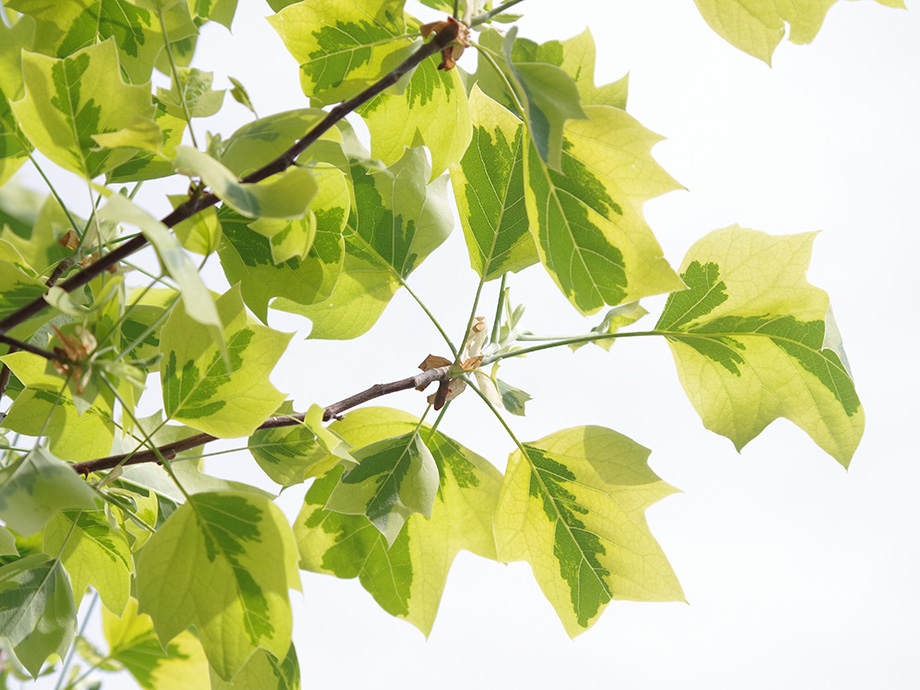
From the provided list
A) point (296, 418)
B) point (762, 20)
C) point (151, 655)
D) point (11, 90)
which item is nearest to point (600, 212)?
point (762, 20)

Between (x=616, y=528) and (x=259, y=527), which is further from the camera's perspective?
(x=616, y=528)

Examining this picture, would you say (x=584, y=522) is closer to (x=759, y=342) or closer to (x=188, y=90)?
(x=759, y=342)

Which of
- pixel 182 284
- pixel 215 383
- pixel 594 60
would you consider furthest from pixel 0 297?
pixel 594 60

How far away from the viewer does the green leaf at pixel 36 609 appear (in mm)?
436

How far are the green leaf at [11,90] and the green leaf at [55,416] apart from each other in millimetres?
125

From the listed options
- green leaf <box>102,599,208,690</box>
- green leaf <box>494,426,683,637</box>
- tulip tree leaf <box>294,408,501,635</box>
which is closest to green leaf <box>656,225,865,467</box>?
green leaf <box>494,426,683,637</box>

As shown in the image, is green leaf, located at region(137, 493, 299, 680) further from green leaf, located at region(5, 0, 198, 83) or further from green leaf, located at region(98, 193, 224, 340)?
green leaf, located at region(5, 0, 198, 83)

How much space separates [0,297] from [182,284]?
0.23m

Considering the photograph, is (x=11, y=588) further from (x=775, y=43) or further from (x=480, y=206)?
(x=775, y=43)

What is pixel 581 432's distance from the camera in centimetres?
52

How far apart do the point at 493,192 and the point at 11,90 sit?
32 cm

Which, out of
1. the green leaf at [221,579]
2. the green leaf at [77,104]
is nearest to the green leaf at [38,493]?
the green leaf at [221,579]

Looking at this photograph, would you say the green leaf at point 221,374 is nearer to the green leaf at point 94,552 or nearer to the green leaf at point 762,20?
the green leaf at point 94,552

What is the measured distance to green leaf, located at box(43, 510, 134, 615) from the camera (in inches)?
18.6
